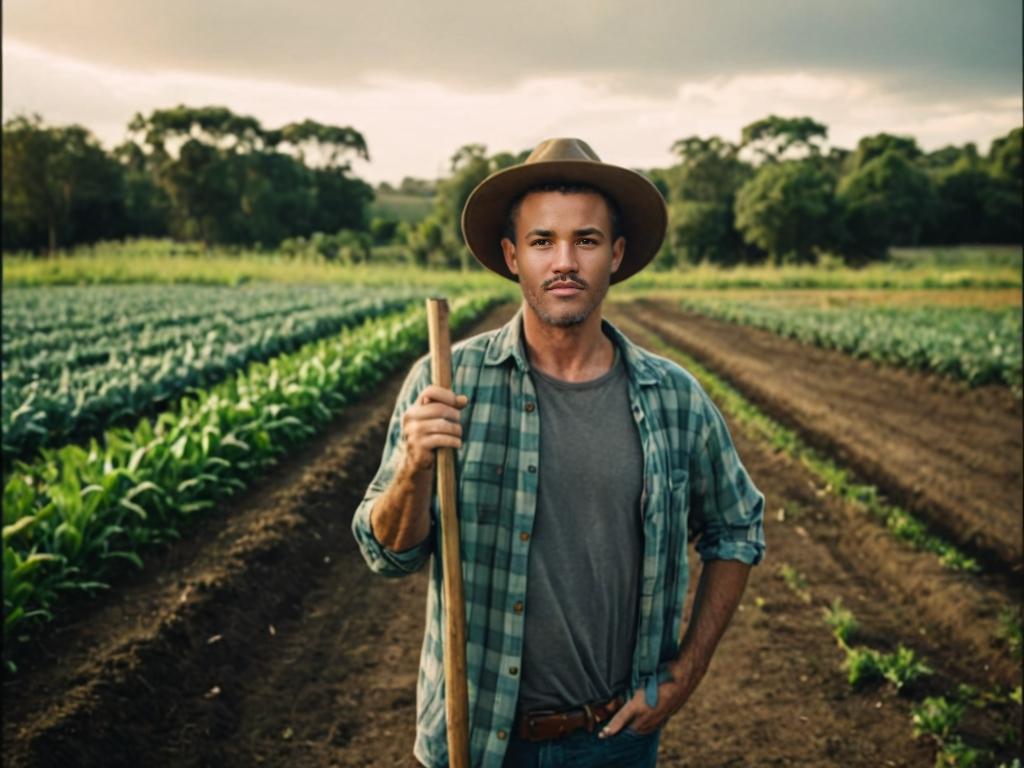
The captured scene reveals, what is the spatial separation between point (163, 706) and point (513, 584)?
2.90 m

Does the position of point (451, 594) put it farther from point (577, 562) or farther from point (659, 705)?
point (659, 705)

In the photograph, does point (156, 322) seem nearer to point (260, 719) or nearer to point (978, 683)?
point (260, 719)

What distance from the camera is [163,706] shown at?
3977 millimetres

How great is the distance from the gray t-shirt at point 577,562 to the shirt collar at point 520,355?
7.1 inches

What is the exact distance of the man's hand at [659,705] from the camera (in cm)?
200

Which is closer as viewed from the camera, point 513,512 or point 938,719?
point 513,512

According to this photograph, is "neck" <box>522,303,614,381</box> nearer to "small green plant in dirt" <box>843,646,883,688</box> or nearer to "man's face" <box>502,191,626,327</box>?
"man's face" <box>502,191,626,327</box>

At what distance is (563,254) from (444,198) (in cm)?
6461

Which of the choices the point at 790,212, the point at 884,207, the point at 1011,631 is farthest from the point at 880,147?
the point at 1011,631

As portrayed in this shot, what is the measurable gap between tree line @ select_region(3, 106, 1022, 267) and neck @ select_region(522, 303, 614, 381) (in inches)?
1883

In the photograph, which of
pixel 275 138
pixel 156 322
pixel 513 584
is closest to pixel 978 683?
pixel 513 584

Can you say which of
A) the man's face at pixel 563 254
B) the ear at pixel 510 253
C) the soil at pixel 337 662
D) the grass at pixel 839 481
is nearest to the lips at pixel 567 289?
the man's face at pixel 563 254

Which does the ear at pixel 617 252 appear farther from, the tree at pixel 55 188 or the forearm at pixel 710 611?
the tree at pixel 55 188

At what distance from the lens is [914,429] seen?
10.2 m
